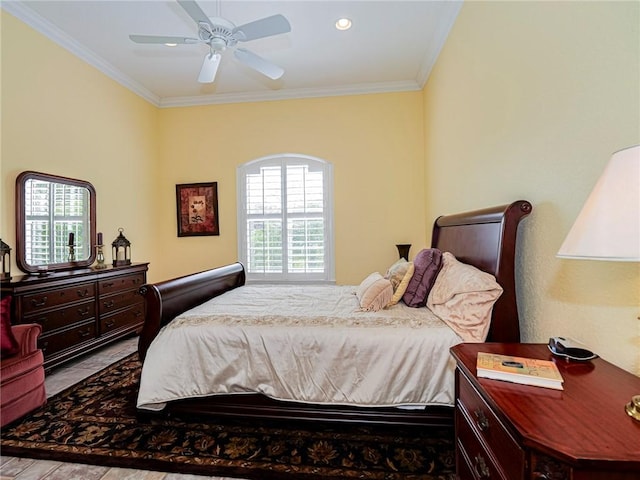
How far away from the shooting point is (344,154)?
4.62 m

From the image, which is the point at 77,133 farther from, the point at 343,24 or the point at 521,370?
the point at 521,370

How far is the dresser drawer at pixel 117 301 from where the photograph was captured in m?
3.43

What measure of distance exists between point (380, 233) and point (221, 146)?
263 cm

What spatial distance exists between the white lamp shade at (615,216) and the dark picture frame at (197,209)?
181 inches

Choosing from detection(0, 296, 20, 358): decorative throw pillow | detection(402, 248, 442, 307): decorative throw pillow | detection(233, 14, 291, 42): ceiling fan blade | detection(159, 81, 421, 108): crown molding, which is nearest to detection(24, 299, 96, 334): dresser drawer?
detection(0, 296, 20, 358): decorative throw pillow

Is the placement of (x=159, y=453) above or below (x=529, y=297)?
below

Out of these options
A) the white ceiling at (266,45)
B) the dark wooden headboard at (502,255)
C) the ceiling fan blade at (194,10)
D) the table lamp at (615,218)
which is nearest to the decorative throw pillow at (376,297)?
the dark wooden headboard at (502,255)

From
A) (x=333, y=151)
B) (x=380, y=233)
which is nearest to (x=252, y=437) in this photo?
(x=380, y=233)

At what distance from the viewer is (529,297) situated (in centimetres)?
187

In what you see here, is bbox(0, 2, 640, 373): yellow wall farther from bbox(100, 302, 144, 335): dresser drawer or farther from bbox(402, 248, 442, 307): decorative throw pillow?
bbox(100, 302, 144, 335): dresser drawer

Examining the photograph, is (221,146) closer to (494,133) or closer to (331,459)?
(494,133)

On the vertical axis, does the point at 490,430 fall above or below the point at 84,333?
above

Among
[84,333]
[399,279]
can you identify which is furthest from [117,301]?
[399,279]

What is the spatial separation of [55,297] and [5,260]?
20.1 inches
